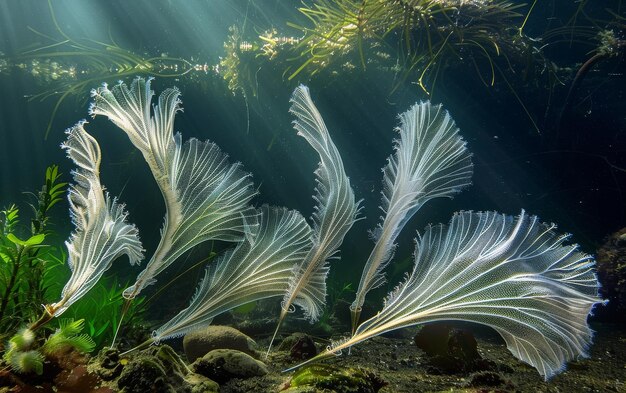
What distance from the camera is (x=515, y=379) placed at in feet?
11.5

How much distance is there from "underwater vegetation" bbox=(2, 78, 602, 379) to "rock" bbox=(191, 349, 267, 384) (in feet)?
1.62

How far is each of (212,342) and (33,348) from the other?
173 centimetres

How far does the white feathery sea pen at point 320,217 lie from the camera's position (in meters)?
3.44

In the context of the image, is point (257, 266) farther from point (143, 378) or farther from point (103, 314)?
point (103, 314)

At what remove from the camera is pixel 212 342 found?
12.4 ft

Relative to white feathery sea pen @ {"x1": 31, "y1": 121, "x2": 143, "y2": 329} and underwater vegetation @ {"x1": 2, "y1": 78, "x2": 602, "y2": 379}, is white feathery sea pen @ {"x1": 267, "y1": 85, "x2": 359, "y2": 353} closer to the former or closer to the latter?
underwater vegetation @ {"x1": 2, "y1": 78, "x2": 602, "y2": 379}

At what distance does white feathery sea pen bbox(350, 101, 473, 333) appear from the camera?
337 centimetres

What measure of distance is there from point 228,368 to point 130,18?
11508mm

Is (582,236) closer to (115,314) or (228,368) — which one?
(228,368)

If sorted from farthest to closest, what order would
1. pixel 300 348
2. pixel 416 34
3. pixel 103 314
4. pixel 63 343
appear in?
pixel 416 34
pixel 103 314
pixel 300 348
pixel 63 343

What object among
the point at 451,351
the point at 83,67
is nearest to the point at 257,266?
the point at 451,351

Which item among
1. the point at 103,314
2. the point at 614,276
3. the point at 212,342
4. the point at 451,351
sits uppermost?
the point at 103,314

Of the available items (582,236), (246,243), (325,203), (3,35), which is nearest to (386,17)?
(325,203)

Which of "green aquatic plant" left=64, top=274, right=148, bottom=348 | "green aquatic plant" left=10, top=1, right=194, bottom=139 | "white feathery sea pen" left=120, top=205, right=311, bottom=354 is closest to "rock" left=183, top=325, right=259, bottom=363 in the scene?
"white feathery sea pen" left=120, top=205, right=311, bottom=354
